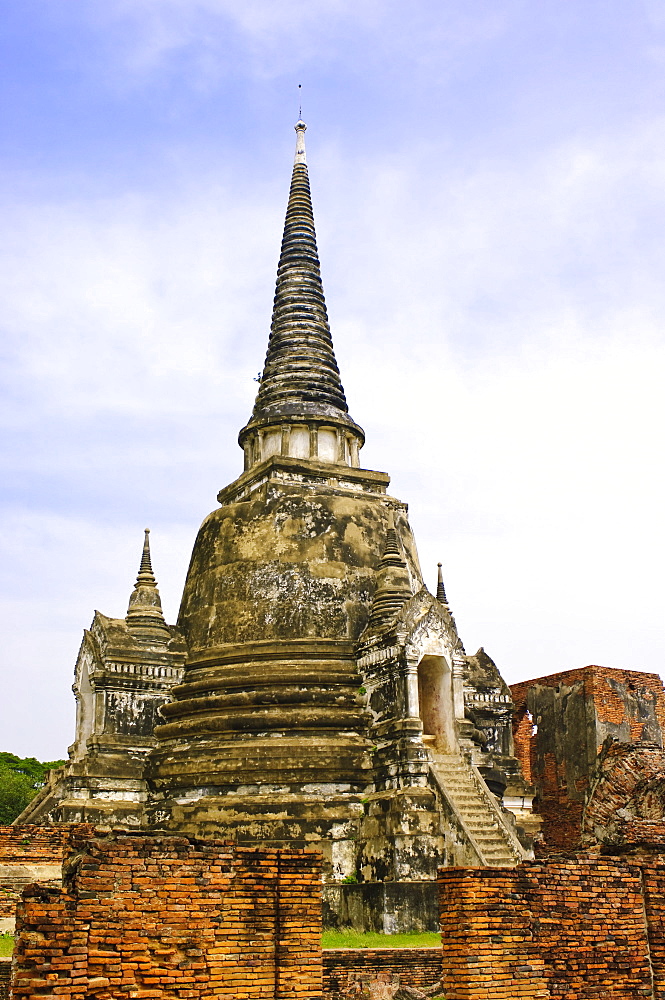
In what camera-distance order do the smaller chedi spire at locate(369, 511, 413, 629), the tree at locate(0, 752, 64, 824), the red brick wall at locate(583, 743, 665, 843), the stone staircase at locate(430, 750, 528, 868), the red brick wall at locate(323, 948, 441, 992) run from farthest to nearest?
the tree at locate(0, 752, 64, 824)
the smaller chedi spire at locate(369, 511, 413, 629)
the stone staircase at locate(430, 750, 528, 868)
the red brick wall at locate(323, 948, 441, 992)
the red brick wall at locate(583, 743, 665, 843)

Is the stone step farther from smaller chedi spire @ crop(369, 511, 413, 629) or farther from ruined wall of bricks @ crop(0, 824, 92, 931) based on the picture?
ruined wall of bricks @ crop(0, 824, 92, 931)

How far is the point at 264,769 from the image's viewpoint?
18.6 m

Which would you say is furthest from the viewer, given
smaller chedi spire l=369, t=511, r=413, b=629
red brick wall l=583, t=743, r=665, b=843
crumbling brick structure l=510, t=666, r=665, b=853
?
crumbling brick structure l=510, t=666, r=665, b=853

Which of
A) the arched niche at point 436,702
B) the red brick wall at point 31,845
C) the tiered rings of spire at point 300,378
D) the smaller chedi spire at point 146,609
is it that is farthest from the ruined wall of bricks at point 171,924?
Answer: the tiered rings of spire at point 300,378

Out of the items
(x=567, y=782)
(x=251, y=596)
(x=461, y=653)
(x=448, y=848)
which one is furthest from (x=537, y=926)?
(x=567, y=782)

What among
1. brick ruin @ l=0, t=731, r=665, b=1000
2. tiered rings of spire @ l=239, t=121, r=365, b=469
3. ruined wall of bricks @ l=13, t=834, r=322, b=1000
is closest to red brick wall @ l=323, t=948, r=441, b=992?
brick ruin @ l=0, t=731, r=665, b=1000

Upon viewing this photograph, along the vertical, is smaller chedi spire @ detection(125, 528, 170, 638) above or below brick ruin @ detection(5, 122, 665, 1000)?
above

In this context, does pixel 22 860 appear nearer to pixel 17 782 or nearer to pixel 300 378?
pixel 300 378

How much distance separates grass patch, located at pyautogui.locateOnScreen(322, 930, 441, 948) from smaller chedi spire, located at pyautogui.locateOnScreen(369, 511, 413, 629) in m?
5.71

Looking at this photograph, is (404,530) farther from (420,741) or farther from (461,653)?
(420,741)

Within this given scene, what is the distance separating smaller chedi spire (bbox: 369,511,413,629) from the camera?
20281 millimetres

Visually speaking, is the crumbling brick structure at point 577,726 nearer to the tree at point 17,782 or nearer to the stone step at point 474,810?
the stone step at point 474,810

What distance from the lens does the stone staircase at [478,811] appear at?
1698 cm

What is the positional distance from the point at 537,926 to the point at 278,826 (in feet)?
29.9
